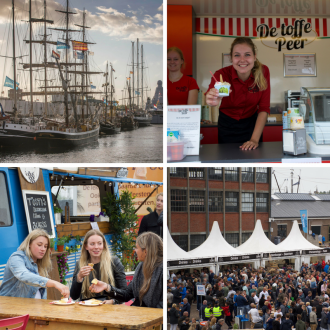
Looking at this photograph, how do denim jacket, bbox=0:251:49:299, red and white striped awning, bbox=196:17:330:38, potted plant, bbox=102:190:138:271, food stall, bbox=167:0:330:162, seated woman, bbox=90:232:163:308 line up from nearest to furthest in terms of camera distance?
1. seated woman, bbox=90:232:163:308
2. denim jacket, bbox=0:251:49:299
3. potted plant, bbox=102:190:138:271
4. food stall, bbox=167:0:330:162
5. red and white striped awning, bbox=196:17:330:38

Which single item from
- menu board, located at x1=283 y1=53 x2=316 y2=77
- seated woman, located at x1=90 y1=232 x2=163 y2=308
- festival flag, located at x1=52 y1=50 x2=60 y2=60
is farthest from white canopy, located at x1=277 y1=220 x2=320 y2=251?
menu board, located at x1=283 y1=53 x2=316 y2=77

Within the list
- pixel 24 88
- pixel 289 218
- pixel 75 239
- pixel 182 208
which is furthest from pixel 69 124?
pixel 289 218

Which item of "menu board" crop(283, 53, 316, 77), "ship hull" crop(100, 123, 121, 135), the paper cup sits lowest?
"ship hull" crop(100, 123, 121, 135)

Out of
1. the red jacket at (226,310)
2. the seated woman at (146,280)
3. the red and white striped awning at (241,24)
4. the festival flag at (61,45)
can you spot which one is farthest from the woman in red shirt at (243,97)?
the red and white striped awning at (241,24)

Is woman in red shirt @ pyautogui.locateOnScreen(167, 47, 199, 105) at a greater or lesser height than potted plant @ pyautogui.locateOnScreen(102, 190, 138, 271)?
greater

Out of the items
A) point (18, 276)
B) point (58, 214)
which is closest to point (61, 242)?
point (58, 214)

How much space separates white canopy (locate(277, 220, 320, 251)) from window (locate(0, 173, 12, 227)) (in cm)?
213

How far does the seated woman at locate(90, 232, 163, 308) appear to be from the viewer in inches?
97.3

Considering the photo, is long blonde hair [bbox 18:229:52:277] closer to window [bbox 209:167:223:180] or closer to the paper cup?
window [bbox 209:167:223:180]

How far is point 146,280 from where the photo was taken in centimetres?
249

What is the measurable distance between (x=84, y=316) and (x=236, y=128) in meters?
1.94

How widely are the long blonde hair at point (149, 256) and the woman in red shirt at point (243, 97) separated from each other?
3.03ft

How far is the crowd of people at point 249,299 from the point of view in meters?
2.83

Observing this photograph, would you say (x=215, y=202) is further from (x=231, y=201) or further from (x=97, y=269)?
(x=97, y=269)
